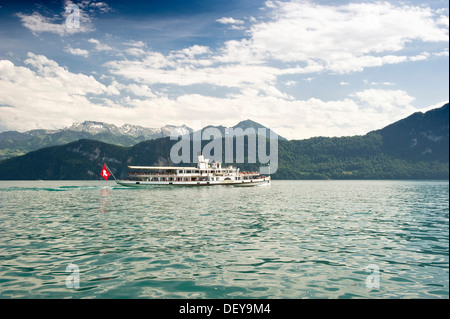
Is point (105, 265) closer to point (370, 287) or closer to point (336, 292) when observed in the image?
point (336, 292)

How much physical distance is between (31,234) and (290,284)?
1974 centimetres

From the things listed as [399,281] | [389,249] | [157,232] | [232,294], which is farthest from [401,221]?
[232,294]

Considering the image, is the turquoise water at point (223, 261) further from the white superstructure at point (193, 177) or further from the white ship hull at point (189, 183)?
the white superstructure at point (193, 177)

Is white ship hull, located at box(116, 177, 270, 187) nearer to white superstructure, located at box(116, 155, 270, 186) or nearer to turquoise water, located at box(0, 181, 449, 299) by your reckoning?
white superstructure, located at box(116, 155, 270, 186)

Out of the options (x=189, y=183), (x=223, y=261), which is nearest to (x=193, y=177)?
(x=189, y=183)

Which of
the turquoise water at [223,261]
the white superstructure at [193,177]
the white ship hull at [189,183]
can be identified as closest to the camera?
the turquoise water at [223,261]

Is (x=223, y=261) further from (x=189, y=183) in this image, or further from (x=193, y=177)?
(x=193, y=177)

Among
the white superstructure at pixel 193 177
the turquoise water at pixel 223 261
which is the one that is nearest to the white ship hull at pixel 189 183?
the white superstructure at pixel 193 177

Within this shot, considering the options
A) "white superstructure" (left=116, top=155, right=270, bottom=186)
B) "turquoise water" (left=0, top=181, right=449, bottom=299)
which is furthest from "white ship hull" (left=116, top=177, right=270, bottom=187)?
"turquoise water" (left=0, top=181, right=449, bottom=299)

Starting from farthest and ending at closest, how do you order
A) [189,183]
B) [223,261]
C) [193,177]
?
[193,177]
[189,183]
[223,261]

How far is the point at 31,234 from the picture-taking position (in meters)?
22.4

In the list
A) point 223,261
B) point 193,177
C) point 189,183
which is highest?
point 193,177
